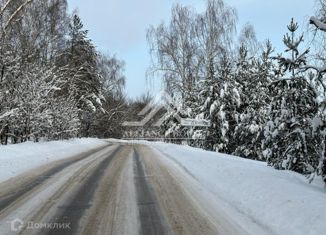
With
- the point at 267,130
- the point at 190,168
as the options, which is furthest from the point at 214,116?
the point at 190,168

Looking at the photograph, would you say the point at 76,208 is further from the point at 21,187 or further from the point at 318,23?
the point at 318,23

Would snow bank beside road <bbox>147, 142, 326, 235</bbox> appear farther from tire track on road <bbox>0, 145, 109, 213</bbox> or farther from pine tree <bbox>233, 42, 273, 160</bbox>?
pine tree <bbox>233, 42, 273, 160</bbox>

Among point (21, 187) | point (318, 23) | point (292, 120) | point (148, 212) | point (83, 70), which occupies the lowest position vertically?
point (148, 212)

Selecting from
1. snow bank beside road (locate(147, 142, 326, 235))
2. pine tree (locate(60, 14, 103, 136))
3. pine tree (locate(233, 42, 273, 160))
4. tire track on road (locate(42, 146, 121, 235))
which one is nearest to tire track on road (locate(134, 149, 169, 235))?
tire track on road (locate(42, 146, 121, 235))

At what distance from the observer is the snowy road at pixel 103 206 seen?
264 inches

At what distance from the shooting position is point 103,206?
827 centimetres

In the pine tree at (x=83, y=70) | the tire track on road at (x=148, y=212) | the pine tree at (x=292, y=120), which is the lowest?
the tire track on road at (x=148, y=212)

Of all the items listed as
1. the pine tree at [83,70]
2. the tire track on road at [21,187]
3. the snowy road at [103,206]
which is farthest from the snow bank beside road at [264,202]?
the pine tree at [83,70]

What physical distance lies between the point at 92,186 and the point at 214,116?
51.7ft

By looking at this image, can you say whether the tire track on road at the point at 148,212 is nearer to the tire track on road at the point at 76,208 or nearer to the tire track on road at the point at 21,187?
the tire track on road at the point at 76,208

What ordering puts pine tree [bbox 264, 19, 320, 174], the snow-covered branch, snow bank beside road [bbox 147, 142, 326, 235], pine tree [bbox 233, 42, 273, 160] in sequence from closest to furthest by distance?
snow bank beside road [bbox 147, 142, 326, 235]
the snow-covered branch
pine tree [bbox 264, 19, 320, 174]
pine tree [bbox 233, 42, 273, 160]

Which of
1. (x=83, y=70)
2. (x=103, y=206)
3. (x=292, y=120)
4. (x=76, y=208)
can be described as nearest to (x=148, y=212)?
(x=103, y=206)

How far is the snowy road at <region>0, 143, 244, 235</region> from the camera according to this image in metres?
6.70

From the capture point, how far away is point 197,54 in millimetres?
39188
